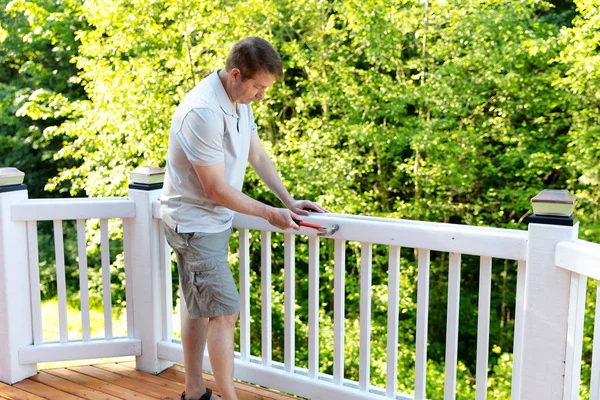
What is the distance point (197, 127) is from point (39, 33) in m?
8.11

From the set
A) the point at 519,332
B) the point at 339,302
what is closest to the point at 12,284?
the point at 339,302

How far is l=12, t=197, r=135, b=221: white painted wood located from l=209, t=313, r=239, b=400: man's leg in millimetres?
777

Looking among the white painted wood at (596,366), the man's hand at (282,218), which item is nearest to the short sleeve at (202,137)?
the man's hand at (282,218)

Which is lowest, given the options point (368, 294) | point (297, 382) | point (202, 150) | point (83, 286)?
point (297, 382)

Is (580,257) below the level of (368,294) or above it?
above

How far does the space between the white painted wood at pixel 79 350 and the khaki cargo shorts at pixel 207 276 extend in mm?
749

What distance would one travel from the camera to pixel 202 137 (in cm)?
193

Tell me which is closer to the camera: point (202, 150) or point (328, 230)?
point (202, 150)

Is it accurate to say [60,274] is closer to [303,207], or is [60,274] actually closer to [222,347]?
[222,347]

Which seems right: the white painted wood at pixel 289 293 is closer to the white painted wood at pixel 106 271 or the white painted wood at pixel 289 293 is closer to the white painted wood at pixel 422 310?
the white painted wood at pixel 422 310

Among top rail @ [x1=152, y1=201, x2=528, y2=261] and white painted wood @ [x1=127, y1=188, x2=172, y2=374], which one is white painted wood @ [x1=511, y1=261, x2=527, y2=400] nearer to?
top rail @ [x1=152, y1=201, x2=528, y2=261]

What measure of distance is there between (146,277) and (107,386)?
0.48 meters

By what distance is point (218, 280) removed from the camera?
7.00 feet

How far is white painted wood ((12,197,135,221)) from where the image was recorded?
259cm
